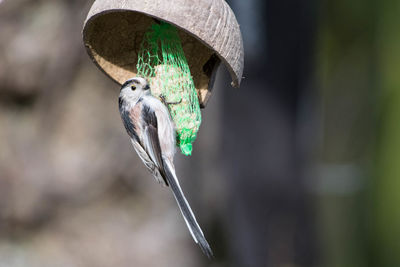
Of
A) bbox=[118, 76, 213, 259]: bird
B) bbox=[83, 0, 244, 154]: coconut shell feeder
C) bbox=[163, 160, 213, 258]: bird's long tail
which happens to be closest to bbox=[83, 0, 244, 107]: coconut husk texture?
bbox=[83, 0, 244, 154]: coconut shell feeder

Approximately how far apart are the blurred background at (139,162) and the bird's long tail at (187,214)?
158cm

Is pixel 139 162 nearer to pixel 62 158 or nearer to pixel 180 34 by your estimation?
pixel 62 158

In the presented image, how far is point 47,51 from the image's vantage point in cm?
351

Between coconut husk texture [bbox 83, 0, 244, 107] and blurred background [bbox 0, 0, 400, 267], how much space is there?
1281 mm

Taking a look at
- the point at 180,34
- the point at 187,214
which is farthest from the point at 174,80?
the point at 187,214

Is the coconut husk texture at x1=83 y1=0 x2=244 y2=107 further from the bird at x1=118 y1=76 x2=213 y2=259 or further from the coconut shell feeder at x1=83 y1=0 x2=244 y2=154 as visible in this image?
the bird at x1=118 y1=76 x2=213 y2=259

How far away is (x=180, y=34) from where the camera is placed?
210 centimetres

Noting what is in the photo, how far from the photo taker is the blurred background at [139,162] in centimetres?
354

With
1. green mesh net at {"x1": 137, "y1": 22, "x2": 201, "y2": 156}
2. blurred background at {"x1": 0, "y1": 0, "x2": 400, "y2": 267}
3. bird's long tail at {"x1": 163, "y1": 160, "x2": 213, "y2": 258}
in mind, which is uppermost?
green mesh net at {"x1": 137, "y1": 22, "x2": 201, "y2": 156}

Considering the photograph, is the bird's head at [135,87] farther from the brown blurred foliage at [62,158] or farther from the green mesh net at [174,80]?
the brown blurred foliage at [62,158]

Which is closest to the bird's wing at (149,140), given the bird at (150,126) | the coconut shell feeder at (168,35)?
the bird at (150,126)

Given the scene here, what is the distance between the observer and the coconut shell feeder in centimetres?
164

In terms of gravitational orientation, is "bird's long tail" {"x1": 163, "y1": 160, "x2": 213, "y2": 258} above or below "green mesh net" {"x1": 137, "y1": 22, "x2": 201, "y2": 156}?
below

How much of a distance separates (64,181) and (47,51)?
2.28 ft
